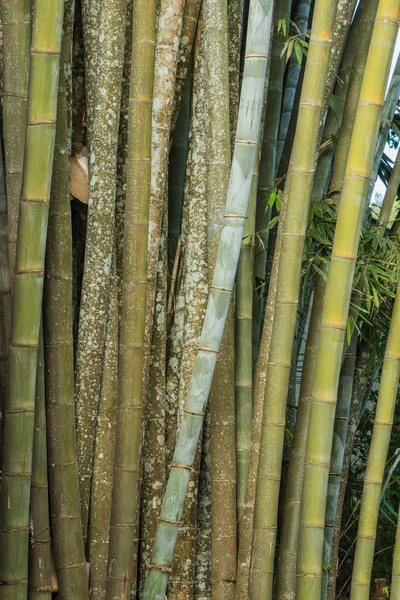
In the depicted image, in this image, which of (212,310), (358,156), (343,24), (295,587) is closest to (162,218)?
(212,310)

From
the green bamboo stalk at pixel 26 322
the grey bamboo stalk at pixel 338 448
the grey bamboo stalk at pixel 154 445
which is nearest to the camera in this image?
the green bamboo stalk at pixel 26 322

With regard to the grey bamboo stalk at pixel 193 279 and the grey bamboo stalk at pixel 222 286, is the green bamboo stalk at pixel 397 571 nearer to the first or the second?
the grey bamboo stalk at pixel 193 279

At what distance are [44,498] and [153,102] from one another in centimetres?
121

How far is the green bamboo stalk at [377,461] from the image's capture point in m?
2.56

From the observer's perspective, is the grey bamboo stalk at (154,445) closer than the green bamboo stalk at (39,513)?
No

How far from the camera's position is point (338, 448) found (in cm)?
295

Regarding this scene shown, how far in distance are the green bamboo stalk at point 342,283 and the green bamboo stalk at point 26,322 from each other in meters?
0.79

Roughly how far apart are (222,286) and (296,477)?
78 centimetres

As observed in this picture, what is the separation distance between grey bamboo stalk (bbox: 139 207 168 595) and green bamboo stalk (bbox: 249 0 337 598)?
0.32m

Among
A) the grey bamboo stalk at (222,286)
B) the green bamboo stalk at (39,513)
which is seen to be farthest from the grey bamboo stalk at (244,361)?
the green bamboo stalk at (39,513)

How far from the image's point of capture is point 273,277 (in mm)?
2598

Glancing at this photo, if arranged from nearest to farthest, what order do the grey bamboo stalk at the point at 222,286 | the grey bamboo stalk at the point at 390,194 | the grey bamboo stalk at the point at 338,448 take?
the grey bamboo stalk at the point at 222,286 < the grey bamboo stalk at the point at 338,448 < the grey bamboo stalk at the point at 390,194

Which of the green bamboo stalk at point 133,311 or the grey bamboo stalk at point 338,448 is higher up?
the green bamboo stalk at point 133,311

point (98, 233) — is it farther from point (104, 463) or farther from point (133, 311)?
point (104, 463)
